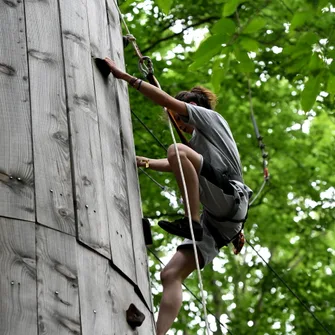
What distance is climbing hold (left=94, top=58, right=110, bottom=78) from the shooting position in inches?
170

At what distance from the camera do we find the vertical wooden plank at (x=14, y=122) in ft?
10.7

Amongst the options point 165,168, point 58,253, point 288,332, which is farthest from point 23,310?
point 288,332

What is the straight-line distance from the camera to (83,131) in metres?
3.76

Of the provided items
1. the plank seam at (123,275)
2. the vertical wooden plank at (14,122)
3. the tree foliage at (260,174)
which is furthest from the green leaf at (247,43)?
the tree foliage at (260,174)

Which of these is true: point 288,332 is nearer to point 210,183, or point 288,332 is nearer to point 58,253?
point 210,183

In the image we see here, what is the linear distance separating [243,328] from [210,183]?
7.54 meters

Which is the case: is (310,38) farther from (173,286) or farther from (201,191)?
(173,286)

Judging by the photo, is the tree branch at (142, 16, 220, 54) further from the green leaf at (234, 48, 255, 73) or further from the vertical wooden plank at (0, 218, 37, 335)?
the vertical wooden plank at (0, 218, 37, 335)

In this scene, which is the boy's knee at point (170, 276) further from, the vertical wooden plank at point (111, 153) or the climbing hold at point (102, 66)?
the climbing hold at point (102, 66)

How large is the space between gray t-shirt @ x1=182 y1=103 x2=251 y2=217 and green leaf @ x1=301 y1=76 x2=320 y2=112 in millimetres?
641

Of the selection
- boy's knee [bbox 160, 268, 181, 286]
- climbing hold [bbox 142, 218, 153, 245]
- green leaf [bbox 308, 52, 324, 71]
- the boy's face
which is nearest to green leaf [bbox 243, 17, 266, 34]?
green leaf [bbox 308, 52, 324, 71]

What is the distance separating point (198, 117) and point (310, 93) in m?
0.69

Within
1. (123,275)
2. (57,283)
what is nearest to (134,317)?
(123,275)

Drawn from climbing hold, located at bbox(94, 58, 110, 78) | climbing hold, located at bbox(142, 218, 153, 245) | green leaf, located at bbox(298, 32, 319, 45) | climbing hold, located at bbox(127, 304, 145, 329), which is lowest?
climbing hold, located at bbox(127, 304, 145, 329)
